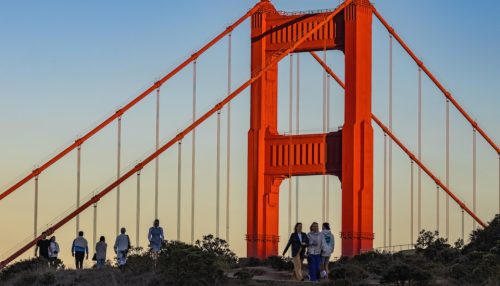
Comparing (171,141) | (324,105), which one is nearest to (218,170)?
(171,141)

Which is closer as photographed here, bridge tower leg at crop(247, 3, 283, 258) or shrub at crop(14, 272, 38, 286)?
shrub at crop(14, 272, 38, 286)

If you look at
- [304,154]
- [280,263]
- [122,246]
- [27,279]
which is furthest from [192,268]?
[304,154]

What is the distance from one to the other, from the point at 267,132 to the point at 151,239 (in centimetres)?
2421

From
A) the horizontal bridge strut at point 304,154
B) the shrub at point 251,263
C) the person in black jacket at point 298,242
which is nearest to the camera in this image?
the person in black jacket at point 298,242

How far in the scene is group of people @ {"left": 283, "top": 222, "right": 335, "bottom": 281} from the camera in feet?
170

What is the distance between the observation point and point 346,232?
76875mm

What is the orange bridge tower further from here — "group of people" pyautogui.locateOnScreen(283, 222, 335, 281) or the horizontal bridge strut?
"group of people" pyautogui.locateOnScreen(283, 222, 335, 281)

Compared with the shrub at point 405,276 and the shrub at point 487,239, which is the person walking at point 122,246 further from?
the shrub at point 487,239

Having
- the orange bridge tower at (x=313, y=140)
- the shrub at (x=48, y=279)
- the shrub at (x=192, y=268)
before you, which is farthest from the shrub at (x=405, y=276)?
the orange bridge tower at (x=313, y=140)

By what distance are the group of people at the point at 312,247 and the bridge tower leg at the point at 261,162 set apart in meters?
25.6

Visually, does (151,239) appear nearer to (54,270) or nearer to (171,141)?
(54,270)

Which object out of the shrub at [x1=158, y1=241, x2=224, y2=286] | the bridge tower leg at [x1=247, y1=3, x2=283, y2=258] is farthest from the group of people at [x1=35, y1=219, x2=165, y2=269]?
the bridge tower leg at [x1=247, y1=3, x2=283, y2=258]

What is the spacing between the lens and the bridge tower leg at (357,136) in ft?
252

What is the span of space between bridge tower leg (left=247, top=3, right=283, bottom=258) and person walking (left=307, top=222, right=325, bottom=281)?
26.1m
